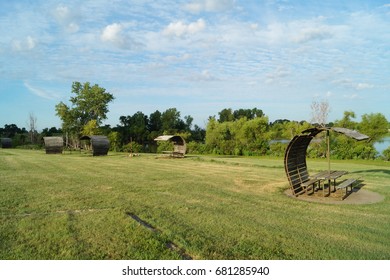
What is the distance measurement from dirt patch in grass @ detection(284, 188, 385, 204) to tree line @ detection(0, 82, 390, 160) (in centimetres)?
1901

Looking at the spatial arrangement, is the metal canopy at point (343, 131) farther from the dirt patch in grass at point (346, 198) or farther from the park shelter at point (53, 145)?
the park shelter at point (53, 145)

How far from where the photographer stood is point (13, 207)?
779 centimetres

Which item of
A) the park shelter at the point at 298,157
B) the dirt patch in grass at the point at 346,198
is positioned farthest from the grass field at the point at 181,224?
the park shelter at the point at 298,157

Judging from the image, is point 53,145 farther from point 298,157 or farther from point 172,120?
point 172,120

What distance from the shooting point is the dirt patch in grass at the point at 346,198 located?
925 cm

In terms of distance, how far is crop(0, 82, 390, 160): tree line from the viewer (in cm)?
3168

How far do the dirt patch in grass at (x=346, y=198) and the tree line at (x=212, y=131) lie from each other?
19008 millimetres

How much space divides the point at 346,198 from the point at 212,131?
34.8m

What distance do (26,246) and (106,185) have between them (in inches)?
242

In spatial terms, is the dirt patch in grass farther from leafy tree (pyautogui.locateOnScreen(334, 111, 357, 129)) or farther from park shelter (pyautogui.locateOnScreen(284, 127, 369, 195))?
leafy tree (pyautogui.locateOnScreen(334, 111, 357, 129))

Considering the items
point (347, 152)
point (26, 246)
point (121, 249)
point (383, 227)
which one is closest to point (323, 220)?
point (383, 227)

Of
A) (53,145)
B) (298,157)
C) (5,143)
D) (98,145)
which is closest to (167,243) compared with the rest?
(298,157)

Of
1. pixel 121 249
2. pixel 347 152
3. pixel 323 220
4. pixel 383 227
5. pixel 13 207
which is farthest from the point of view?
pixel 347 152
